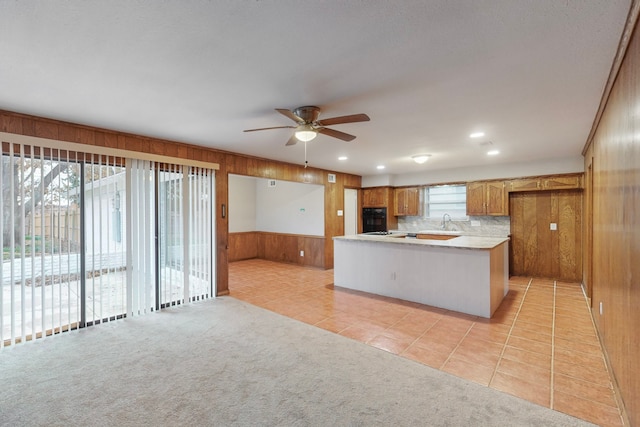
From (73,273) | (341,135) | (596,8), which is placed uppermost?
(596,8)

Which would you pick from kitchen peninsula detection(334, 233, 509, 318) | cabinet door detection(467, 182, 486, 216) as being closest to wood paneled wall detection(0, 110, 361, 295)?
kitchen peninsula detection(334, 233, 509, 318)

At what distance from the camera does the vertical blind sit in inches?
119

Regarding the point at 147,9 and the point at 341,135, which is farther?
the point at 341,135

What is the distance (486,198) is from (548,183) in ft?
3.48

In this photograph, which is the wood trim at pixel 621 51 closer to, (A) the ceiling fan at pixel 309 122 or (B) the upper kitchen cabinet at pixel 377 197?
(A) the ceiling fan at pixel 309 122

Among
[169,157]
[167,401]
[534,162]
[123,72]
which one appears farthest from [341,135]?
[534,162]

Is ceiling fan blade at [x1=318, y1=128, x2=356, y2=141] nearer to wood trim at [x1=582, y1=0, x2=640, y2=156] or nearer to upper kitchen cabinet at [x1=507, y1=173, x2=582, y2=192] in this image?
wood trim at [x1=582, y1=0, x2=640, y2=156]

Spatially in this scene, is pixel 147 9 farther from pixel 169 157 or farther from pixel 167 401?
pixel 169 157

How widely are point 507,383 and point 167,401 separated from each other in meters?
2.55

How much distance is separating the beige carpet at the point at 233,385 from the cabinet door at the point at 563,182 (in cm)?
486

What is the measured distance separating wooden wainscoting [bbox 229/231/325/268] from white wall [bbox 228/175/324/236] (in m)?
0.16

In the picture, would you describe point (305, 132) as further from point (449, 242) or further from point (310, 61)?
point (449, 242)

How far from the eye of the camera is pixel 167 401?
2145mm

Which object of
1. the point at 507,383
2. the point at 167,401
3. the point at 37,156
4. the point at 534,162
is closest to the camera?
the point at 167,401
